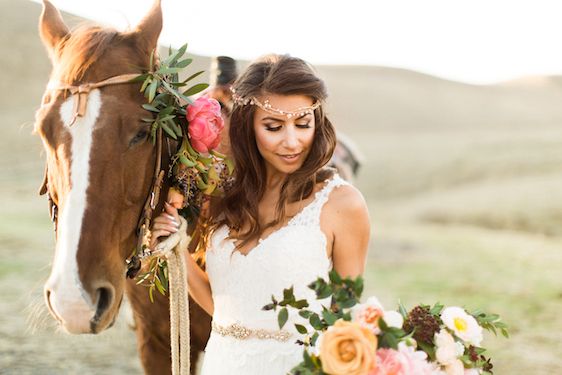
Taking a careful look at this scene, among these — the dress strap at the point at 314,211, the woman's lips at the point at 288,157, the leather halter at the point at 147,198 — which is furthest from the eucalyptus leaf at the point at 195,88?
the dress strap at the point at 314,211

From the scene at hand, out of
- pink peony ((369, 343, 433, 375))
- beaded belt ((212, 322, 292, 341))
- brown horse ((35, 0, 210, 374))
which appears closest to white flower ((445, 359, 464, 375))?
pink peony ((369, 343, 433, 375))

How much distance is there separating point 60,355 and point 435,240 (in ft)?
35.7

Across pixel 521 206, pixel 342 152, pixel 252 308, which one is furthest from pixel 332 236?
pixel 521 206

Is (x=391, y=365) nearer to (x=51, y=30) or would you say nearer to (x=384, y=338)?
(x=384, y=338)

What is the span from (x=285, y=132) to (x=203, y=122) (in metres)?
0.33

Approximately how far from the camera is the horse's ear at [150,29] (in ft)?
8.89

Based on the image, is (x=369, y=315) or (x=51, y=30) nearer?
(x=369, y=315)

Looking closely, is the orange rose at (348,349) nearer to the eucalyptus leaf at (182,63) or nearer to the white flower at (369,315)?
the white flower at (369,315)

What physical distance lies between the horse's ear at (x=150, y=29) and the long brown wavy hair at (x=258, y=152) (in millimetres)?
404

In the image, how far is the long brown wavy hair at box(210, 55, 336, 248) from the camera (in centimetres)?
276

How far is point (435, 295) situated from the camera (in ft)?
32.9

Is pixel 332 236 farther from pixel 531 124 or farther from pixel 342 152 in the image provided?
pixel 531 124

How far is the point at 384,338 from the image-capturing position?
186 cm

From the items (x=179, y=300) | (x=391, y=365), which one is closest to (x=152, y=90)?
(x=179, y=300)
